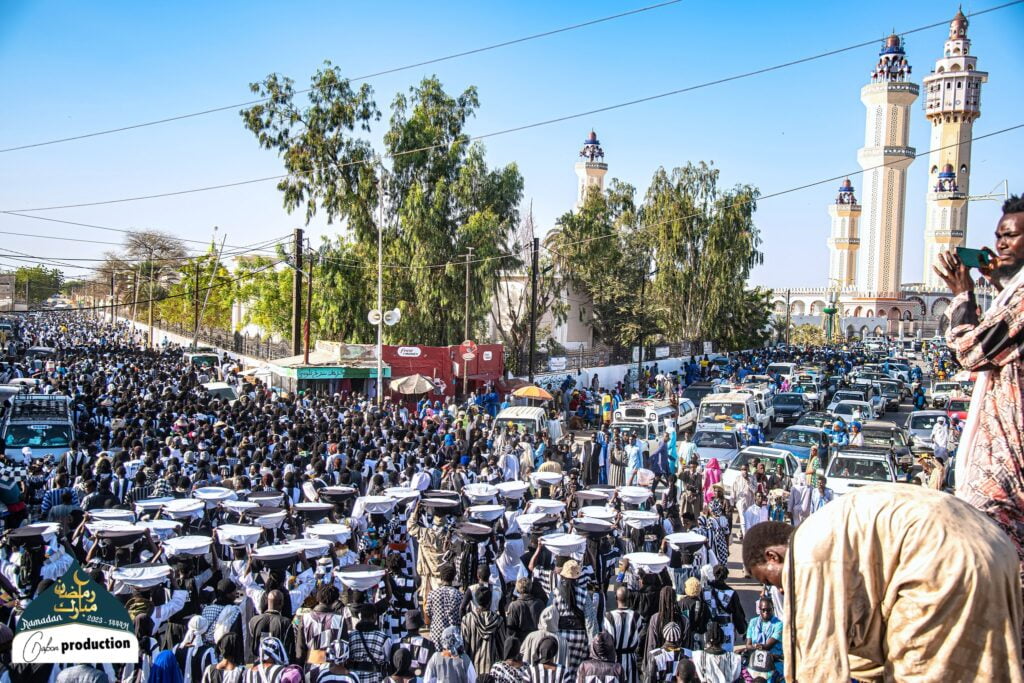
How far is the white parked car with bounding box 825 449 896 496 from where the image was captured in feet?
47.9

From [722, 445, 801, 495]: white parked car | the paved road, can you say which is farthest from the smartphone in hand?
[722, 445, 801, 495]: white parked car

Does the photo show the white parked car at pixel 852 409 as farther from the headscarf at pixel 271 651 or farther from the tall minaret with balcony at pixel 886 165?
the tall minaret with balcony at pixel 886 165

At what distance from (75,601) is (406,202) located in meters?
32.2

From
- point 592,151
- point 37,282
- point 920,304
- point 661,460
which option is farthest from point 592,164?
point 37,282

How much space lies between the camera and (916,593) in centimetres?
234

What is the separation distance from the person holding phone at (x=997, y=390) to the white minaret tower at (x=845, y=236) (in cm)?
10935

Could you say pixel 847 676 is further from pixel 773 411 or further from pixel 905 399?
pixel 905 399

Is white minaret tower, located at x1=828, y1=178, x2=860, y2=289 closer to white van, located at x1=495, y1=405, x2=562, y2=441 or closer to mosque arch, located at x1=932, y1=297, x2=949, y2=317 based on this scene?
mosque arch, located at x1=932, y1=297, x2=949, y2=317

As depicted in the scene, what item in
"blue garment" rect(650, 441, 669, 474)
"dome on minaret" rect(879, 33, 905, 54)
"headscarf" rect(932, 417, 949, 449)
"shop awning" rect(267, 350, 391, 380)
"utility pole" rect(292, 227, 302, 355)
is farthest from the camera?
"dome on minaret" rect(879, 33, 905, 54)

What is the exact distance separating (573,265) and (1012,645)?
1579 inches

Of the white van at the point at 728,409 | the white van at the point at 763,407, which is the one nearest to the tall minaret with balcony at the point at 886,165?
the white van at the point at 763,407

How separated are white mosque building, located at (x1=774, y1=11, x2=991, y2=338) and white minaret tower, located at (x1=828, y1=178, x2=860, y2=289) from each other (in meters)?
11.0

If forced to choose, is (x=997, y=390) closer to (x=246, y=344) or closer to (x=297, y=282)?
(x=297, y=282)

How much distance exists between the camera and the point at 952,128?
9281 cm
